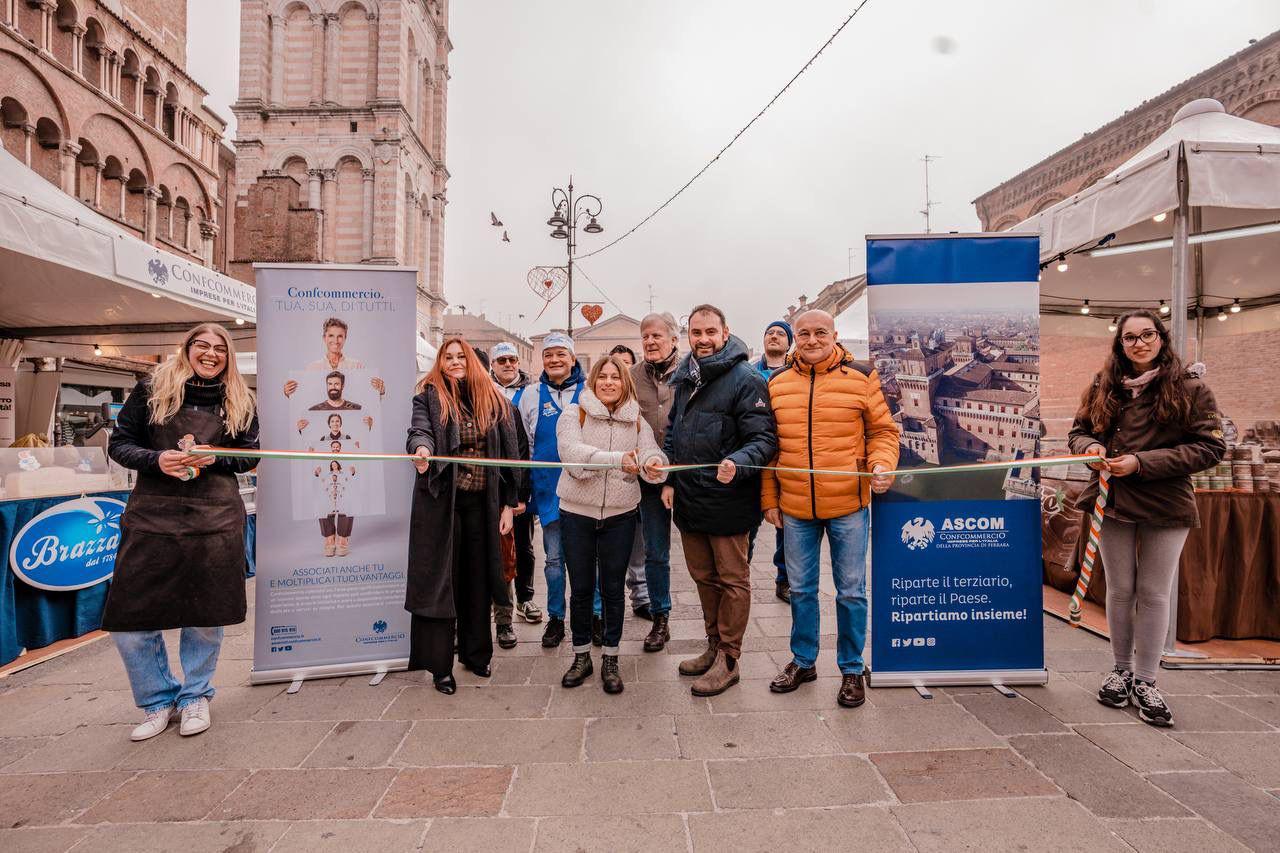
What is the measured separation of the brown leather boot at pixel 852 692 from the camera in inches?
128

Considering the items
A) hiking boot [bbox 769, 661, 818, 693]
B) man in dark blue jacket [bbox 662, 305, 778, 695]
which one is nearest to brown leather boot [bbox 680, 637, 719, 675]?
man in dark blue jacket [bbox 662, 305, 778, 695]

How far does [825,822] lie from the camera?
229 cm

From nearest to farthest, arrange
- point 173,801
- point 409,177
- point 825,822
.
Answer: point 825,822
point 173,801
point 409,177

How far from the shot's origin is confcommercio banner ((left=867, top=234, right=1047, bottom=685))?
3537 millimetres

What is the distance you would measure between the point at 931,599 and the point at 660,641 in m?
1.73

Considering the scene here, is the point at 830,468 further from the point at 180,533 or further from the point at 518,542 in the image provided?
the point at 180,533

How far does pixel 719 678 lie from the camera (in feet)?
11.4

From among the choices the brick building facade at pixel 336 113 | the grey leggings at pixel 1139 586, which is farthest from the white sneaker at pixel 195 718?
the brick building facade at pixel 336 113

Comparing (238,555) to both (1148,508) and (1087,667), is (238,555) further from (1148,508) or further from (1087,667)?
(1087,667)

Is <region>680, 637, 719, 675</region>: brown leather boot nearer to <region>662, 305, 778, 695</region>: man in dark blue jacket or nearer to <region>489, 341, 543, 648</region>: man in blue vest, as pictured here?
<region>662, 305, 778, 695</region>: man in dark blue jacket

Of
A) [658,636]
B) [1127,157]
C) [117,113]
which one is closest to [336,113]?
[117,113]

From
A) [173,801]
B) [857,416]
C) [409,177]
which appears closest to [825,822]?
[857,416]

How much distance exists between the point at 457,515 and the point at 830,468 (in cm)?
214

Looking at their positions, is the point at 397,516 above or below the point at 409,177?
below
